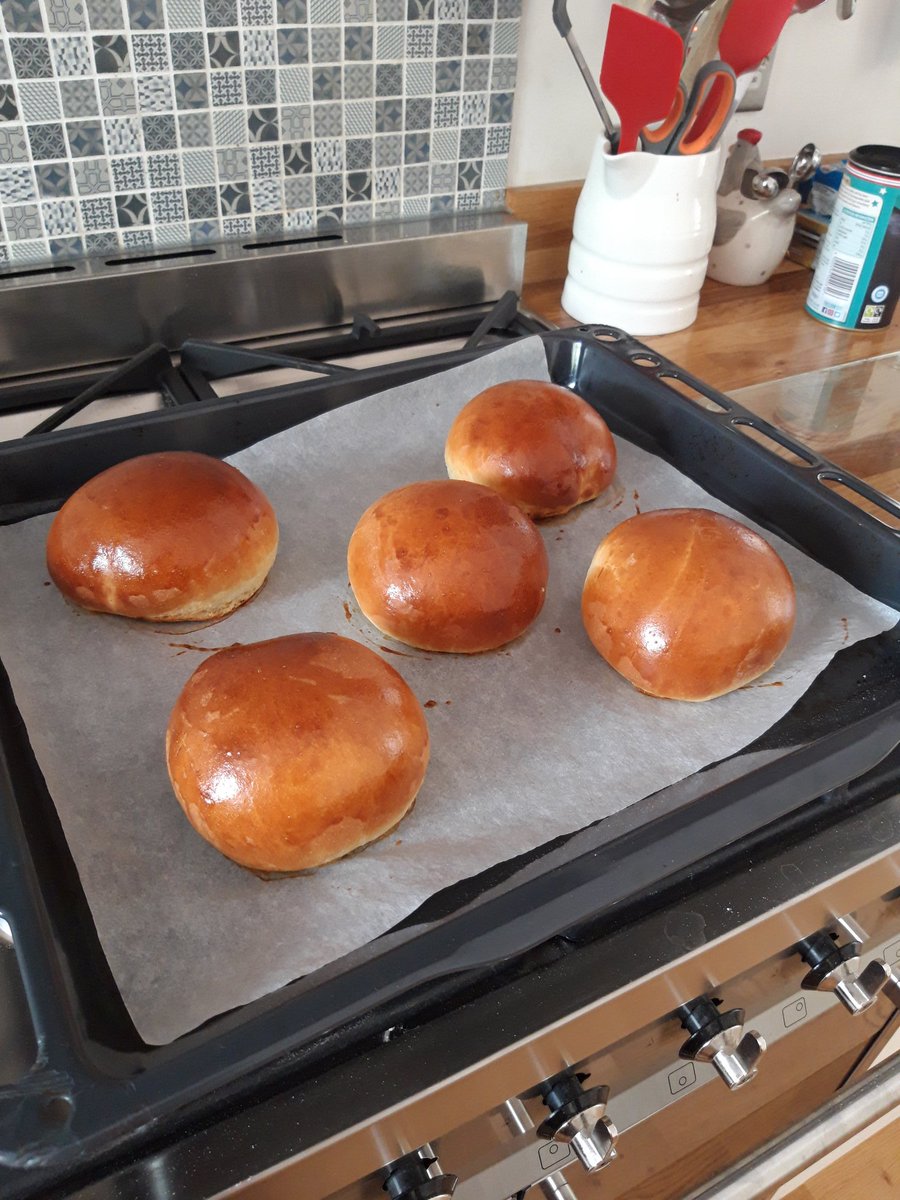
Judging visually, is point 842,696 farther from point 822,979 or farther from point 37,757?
point 37,757

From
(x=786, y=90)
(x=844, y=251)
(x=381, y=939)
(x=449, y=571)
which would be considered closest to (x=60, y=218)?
(x=449, y=571)

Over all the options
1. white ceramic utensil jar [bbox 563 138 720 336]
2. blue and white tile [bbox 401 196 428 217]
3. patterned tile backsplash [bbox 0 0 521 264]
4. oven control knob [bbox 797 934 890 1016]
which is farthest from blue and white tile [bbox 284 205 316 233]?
oven control knob [bbox 797 934 890 1016]

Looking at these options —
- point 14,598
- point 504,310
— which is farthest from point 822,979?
point 504,310

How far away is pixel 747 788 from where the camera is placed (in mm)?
630

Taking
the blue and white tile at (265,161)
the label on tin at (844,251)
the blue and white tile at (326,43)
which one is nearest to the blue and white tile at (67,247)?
the blue and white tile at (265,161)

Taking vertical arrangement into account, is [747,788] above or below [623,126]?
below

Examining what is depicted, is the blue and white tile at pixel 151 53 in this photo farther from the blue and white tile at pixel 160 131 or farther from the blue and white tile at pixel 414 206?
the blue and white tile at pixel 414 206

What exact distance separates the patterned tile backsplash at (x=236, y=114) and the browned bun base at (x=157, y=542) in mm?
397

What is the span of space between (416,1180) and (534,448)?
589 mm

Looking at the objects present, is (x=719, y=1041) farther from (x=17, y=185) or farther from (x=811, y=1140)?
(x=17, y=185)

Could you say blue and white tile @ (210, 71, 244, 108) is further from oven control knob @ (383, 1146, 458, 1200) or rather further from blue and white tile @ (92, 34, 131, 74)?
oven control knob @ (383, 1146, 458, 1200)

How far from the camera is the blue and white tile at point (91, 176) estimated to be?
3.27 feet

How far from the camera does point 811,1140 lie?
67cm

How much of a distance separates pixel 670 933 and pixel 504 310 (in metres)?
0.81
